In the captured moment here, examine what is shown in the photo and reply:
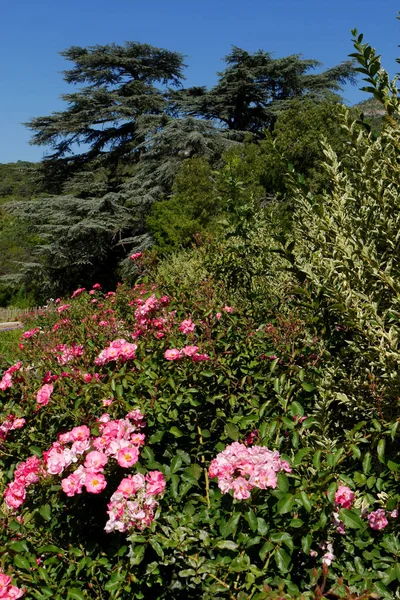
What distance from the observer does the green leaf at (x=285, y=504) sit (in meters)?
1.41

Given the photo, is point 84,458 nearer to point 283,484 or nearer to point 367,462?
point 283,484

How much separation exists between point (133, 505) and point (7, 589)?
17.7 inches

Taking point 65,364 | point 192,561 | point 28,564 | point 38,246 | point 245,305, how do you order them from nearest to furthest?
point 192,561, point 28,564, point 65,364, point 245,305, point 38,246

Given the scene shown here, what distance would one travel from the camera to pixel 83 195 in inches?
832

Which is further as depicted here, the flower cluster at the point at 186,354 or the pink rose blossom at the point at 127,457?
the flower cluster at the point at 186,354

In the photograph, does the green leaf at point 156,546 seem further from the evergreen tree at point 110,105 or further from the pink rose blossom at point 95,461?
the evergreen tree at point 110,105

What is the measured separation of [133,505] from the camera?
157cm

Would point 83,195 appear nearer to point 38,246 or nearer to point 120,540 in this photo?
point 38,246

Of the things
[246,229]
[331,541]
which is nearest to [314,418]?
[331,541]

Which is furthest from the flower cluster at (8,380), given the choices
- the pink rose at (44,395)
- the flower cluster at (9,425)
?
the pink rose at (44,395)

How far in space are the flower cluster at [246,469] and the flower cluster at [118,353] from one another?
85cm

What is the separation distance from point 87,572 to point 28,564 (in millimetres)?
195

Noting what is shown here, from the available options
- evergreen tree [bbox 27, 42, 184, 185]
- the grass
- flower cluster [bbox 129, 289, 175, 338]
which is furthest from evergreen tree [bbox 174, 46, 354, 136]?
flower cluster [bbox 129, 289, 175, 338]

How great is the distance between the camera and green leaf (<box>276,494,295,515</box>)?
4.64 ft
